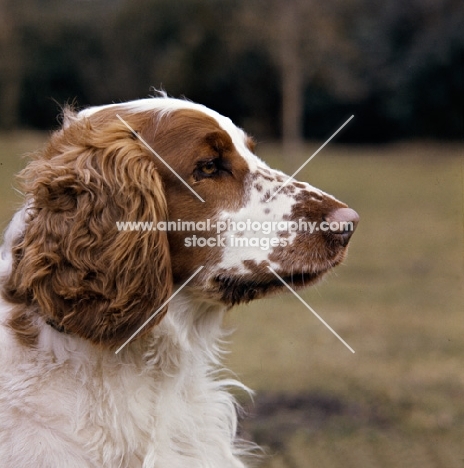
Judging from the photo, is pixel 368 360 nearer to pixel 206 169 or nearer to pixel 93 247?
pixel 206 169

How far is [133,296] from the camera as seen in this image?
3.15m

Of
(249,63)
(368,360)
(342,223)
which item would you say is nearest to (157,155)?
(342,223)

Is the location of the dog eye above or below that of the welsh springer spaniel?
above

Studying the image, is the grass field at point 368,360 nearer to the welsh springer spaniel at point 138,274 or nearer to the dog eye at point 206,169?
the welsh springer spaniel at point 138,274

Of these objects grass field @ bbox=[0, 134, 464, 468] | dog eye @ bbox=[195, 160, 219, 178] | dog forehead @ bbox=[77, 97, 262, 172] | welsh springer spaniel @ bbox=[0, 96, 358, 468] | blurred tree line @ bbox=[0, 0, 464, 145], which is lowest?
blurred tree line @ bbox=[0, 0, 464, 145]

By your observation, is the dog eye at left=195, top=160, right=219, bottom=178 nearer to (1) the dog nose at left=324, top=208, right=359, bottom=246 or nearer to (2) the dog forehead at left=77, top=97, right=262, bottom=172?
(2) the dog forehead at left=77, top=97, right=262, bottom=172

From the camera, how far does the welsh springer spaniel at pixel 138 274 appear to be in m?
3.11

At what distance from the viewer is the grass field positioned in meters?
5.48

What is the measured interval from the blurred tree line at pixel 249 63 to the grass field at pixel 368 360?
16385 millimetres

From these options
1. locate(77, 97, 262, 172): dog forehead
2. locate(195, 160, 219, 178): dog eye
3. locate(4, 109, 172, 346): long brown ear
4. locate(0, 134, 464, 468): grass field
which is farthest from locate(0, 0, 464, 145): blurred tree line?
locate(4, 109, 172, 346): long brown ear

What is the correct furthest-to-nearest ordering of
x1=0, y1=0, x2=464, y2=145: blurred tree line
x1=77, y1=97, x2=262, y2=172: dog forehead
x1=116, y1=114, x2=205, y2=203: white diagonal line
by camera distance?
1. x1=0, y1=0, x2=464, y2=145: blurred tree line
2. x1=77, y1=97, x2=262, y2=172: dog forehead
3. x1=116, y1=114, x2=205, y2=203: white diagonal line

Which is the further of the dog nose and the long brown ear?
the dog nose

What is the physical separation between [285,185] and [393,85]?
109 ft

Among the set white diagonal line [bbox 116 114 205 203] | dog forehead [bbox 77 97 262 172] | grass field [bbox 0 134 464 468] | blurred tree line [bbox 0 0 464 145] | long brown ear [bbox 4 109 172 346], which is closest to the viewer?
long brown ear [bbox 4 109 172 346]
